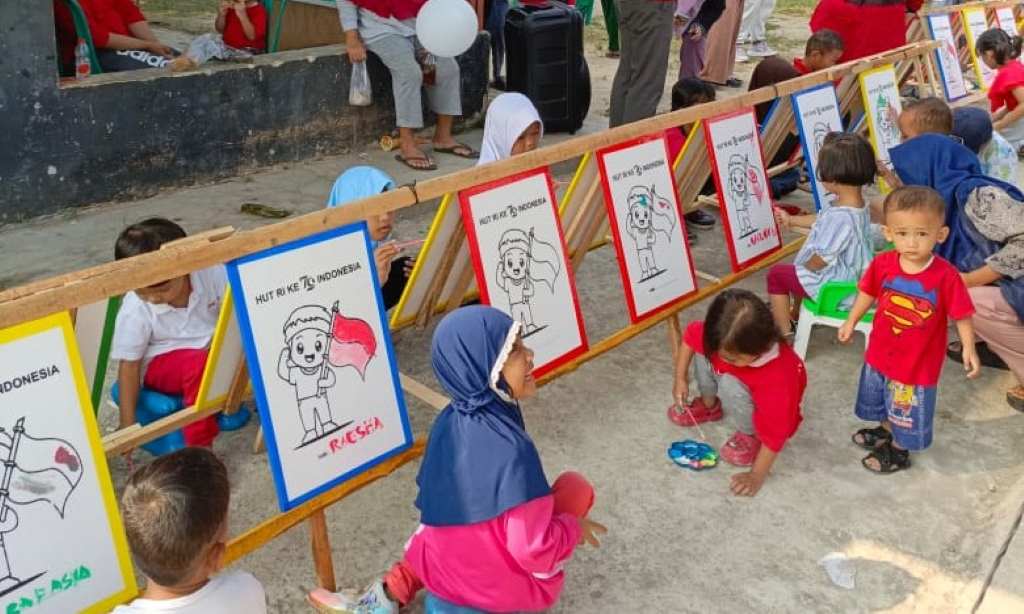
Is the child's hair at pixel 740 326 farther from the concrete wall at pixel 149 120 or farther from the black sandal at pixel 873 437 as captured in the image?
the concrete wall at pixel 149 120

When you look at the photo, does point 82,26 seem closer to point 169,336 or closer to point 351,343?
point 169,336

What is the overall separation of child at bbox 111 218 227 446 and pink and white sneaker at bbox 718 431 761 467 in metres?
2.13

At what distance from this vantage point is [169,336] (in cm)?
370

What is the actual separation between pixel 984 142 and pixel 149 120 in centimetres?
517

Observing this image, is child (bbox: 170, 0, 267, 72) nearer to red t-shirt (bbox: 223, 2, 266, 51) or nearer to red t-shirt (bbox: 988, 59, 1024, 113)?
red t-shirt (bbox: 223, 2, 266, 51)

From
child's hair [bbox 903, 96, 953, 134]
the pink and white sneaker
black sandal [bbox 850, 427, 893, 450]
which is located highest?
child's hair [bbox 903, 96, 953, 134]

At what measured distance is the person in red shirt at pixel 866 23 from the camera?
7.98 m

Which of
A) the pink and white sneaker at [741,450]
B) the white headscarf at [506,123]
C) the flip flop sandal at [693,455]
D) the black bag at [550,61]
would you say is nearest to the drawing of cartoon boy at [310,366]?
the flip flop sandal at [693,455]

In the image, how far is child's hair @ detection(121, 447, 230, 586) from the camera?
215 cm

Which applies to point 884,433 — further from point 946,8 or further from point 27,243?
point 946,8

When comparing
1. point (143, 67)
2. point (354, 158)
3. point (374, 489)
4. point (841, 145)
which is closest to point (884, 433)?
point (841, 145)

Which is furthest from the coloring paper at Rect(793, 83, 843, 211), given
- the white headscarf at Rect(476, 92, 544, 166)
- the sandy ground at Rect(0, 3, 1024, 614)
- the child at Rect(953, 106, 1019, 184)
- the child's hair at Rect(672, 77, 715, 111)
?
the white headscarf at Rect(476, 92, 544, 166)

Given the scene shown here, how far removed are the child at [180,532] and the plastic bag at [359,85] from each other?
521 centimetres

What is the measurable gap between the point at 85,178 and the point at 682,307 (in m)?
3.81
